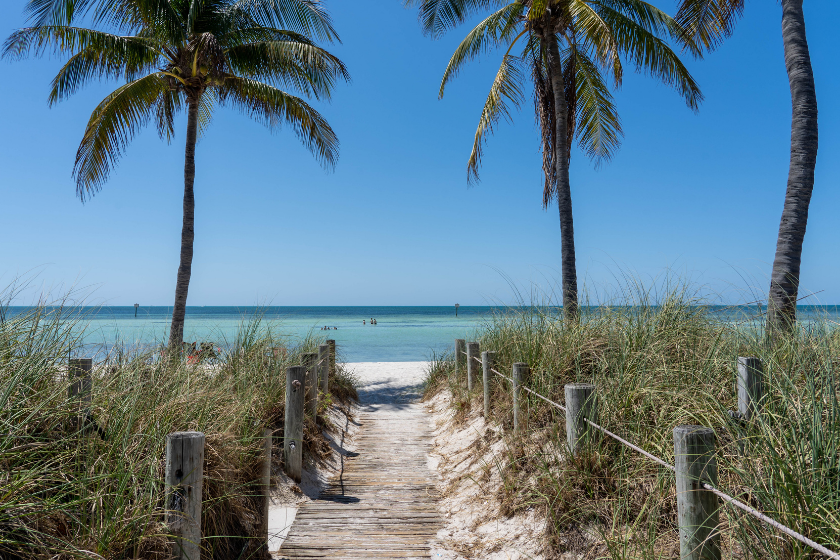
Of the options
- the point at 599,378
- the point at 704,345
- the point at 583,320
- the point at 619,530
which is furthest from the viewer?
the point at 583,320

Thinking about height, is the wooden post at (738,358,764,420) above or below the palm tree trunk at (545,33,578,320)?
below

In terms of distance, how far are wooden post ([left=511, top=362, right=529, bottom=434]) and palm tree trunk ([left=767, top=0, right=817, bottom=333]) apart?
11.3ft

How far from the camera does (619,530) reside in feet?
9.72

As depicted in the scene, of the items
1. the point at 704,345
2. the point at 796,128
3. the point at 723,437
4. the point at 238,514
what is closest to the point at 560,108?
the point at 796,128

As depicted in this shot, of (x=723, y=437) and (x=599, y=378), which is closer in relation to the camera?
(x=723, y=437)

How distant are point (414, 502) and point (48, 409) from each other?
10.8 ft

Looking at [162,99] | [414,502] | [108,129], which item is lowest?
[414,502]

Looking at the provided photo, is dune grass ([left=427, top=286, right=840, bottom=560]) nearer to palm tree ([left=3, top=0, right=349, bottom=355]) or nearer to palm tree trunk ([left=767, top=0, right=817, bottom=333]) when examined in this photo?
palm tree trunk ([left=767, top=0, right=817, bottom=333])

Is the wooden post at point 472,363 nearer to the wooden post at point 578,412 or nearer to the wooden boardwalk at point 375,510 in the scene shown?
the wooden boardwalk at point 375,510

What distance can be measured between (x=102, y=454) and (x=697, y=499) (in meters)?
3.13

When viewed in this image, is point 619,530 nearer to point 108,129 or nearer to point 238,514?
point 238,514

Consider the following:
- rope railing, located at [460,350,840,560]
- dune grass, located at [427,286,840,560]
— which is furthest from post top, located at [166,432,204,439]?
rope railing, located at [460,350,840,560]

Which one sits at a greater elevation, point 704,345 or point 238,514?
point 704,345

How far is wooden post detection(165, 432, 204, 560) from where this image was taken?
2574 millimetres
